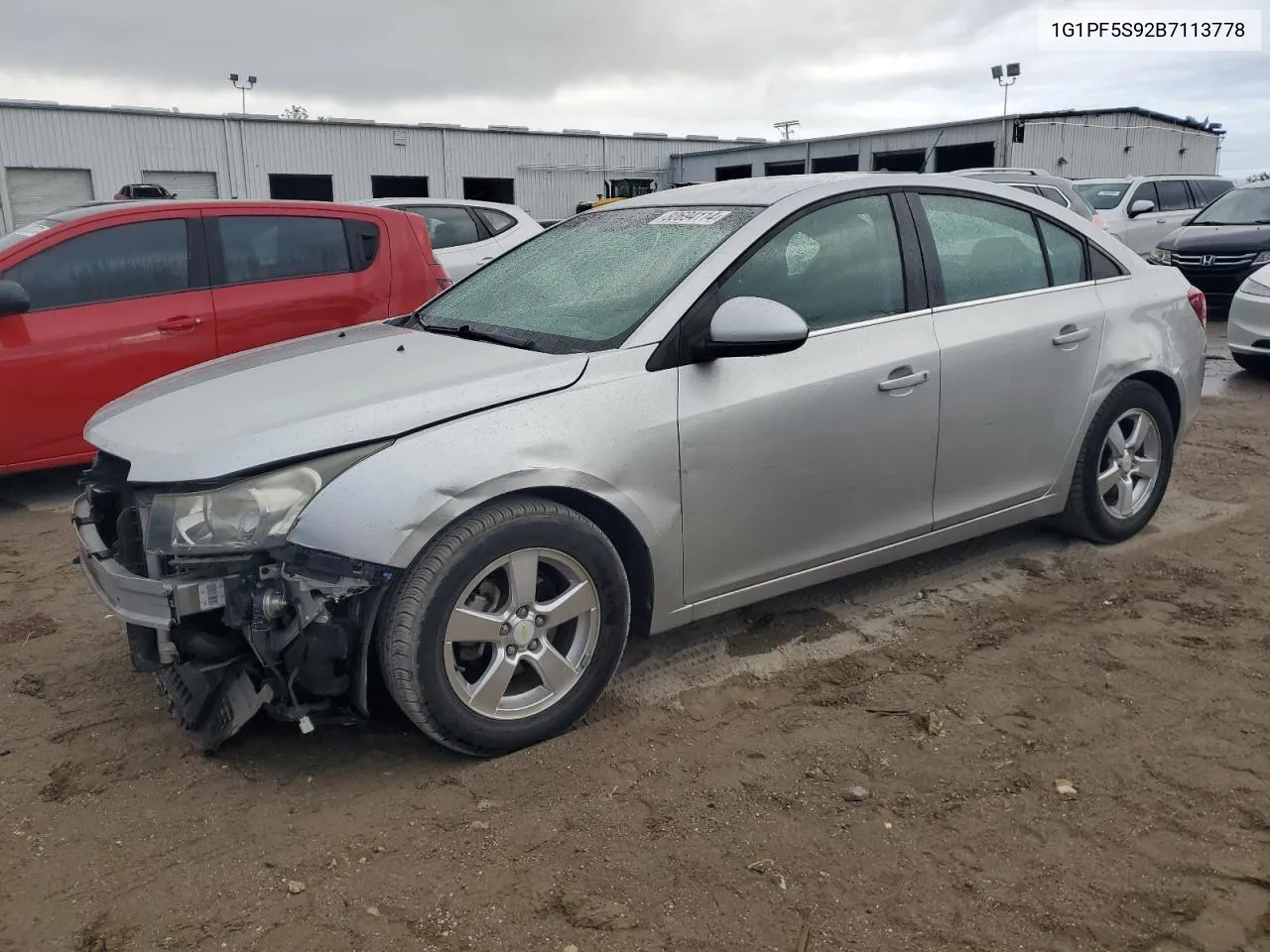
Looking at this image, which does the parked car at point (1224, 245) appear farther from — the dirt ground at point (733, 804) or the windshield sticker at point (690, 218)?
the windshield sticker at point (690, 218)

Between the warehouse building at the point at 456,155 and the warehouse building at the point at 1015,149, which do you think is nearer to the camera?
the warehouse building at the point at 456,155

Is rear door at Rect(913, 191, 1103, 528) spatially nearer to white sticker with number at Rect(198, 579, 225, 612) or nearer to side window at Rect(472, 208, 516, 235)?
white sticker with number at Rect(198, 579, 225, 612)

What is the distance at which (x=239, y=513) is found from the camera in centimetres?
269

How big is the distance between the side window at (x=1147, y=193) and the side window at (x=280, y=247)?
46.2ft

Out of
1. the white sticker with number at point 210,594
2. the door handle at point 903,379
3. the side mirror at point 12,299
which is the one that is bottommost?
the white sticker with number at point 210,594

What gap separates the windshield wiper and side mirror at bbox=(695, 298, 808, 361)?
23.4 inches

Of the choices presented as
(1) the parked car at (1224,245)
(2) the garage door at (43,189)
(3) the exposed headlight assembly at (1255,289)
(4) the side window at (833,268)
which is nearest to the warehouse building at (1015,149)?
(1) the parked car at (1224,245)

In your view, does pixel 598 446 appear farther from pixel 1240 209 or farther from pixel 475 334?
pixel 1240 209

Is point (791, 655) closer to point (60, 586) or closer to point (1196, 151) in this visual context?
point (60, 586)

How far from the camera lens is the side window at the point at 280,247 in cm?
622

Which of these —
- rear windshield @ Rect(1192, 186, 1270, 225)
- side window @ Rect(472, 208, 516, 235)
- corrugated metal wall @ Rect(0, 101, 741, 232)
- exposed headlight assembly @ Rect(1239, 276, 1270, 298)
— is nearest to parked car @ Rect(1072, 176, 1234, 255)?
rear windshield @ Rect(1192, 186, 1270, 225)

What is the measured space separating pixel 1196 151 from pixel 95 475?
135ft

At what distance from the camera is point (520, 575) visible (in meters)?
2.89

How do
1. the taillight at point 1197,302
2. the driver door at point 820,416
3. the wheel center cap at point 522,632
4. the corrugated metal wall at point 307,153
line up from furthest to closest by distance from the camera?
the corrugated metal wall at point 307,153, the taillight at point 1197,302, the driver door at point 820,416, the wheel center cap at point 522,632
